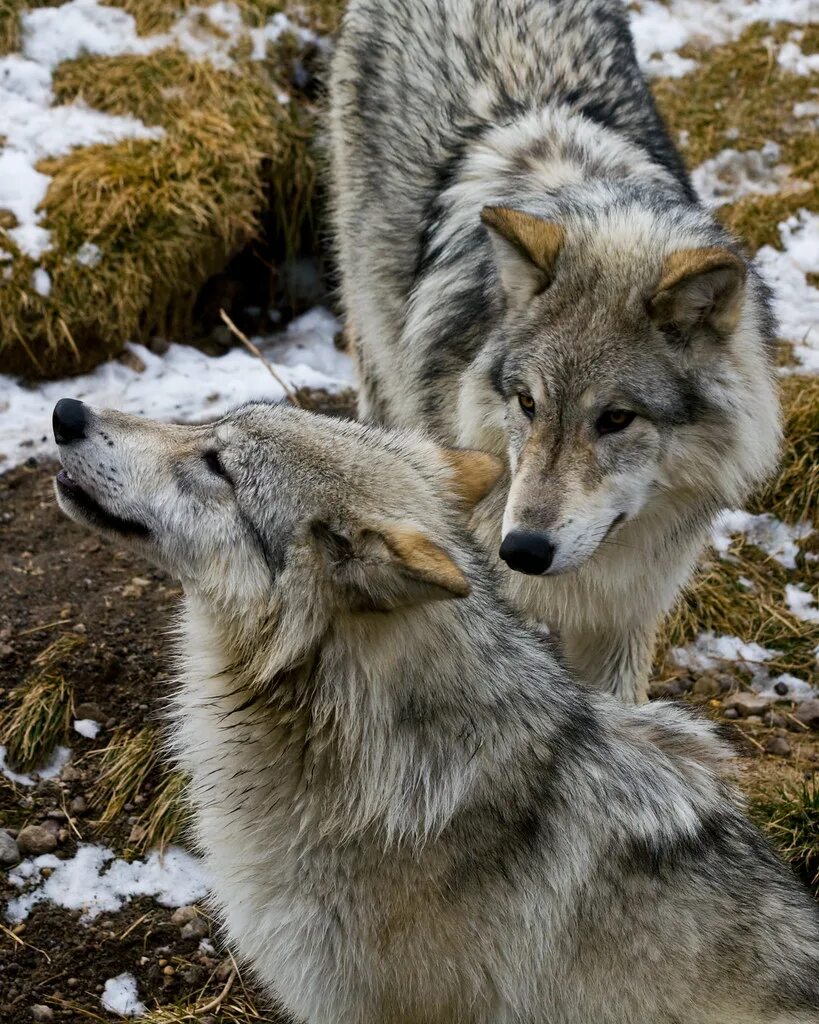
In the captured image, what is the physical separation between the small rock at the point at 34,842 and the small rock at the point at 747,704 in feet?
10.0

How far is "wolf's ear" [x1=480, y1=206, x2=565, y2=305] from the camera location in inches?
151

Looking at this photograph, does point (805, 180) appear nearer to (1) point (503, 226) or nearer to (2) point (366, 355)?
(2) point (366, 355)

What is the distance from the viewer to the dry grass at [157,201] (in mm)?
6434

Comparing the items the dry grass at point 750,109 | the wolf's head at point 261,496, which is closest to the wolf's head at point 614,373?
the wolf's head at point 261,496

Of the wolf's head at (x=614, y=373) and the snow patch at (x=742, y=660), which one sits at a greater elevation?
the wolf's head at (x=614, y=373)

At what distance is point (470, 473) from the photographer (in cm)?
320

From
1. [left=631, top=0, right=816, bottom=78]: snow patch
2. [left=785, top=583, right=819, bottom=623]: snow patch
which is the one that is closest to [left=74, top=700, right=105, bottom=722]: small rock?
[left=785, top=583, right=819, bottom=623]: snow patch

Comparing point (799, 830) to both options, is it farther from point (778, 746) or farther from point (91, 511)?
point (91, 511)

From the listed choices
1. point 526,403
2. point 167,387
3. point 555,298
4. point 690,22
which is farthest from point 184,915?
point 690,22

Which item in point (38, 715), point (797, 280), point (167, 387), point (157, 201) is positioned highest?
point (797, 280)

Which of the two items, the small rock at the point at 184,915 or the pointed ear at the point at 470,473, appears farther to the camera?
the small rock at the point at 184,915

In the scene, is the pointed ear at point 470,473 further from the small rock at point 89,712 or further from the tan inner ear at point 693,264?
the small rock at point 89,712

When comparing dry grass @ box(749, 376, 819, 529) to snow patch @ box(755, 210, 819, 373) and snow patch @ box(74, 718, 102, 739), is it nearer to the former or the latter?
snow patch @ box(755, 210, 819, 373)

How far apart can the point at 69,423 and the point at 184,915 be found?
83.4 inches
